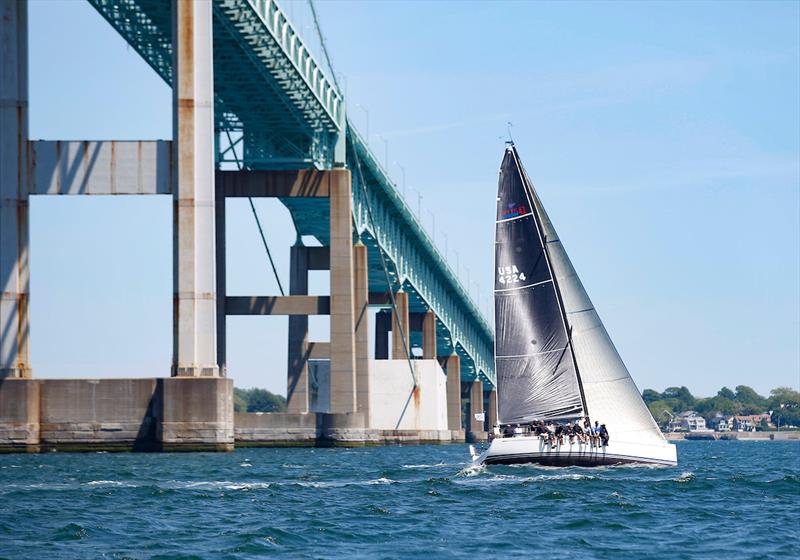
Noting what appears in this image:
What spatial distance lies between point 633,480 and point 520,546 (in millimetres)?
11124

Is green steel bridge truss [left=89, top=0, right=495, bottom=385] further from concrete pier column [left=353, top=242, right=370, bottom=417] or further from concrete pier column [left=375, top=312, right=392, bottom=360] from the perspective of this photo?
concrete pier column [left=375, top=312, right=392, bottom=360]

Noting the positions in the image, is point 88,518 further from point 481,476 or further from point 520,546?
point 481,476

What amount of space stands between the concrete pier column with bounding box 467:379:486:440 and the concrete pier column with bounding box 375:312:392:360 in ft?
67.9

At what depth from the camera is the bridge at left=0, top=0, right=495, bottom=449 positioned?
4262 centimetres

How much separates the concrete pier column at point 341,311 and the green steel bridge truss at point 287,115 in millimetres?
2958

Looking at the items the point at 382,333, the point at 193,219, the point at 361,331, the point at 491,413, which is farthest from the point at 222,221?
the point at 491,413

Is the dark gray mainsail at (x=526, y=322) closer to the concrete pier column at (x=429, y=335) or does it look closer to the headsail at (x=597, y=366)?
the headsail at (x=597, y=366)

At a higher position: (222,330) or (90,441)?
(222,330)

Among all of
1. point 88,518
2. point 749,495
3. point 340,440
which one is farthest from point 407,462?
point 88,518

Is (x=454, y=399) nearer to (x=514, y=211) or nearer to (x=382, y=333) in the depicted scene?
(x=382, y=333)

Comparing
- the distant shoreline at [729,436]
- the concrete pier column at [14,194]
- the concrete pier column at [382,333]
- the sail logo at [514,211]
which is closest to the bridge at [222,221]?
the concrete pier column at [14,194]

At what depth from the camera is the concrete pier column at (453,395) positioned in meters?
97.2

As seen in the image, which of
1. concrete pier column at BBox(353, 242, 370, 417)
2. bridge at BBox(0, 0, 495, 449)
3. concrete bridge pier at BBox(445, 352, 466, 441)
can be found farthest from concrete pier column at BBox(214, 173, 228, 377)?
concrete bridge pier at BBox(445, 352, 466, 441)

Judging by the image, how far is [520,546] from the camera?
63.0ft
